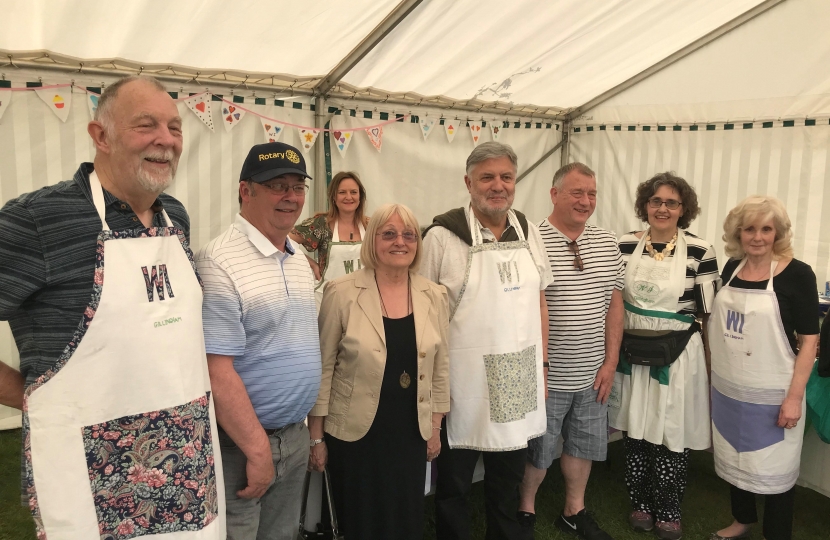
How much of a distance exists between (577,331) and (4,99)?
3.38 metres

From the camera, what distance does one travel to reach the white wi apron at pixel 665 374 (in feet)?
9.18

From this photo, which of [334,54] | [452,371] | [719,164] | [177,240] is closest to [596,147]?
[719,164]

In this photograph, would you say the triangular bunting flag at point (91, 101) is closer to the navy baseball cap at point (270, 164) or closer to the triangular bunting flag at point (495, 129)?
the navy baseball cap at point (270, 164)

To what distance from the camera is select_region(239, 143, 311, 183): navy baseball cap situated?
5.48 feet

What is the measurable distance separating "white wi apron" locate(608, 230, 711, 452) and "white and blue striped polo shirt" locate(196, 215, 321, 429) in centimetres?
181

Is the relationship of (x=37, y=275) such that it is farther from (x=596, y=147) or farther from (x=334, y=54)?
(x=596, y=147)

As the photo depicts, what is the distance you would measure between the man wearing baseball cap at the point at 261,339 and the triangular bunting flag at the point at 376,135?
280 cm

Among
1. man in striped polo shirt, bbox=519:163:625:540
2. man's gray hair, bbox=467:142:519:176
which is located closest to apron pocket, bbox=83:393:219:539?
man's gray hair, bbox=467:142:519:176

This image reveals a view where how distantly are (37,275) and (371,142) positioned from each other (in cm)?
348

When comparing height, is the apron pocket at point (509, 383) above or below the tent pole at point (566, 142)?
below

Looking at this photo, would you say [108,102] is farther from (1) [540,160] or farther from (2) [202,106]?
(1) [540,160]

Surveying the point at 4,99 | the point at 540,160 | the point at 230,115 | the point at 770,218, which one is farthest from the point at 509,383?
the point at 540,160

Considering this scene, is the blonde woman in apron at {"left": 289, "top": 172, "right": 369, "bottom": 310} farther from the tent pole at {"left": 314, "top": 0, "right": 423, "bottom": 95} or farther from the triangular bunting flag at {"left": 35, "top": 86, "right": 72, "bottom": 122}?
the triangular bunting flag at {"left": 35, "top": 86, "right": 72, "bottom": 122}

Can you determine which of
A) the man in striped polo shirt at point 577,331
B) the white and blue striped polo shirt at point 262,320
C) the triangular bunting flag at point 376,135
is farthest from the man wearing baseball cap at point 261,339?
the triangular bunting flag at point 376,135
